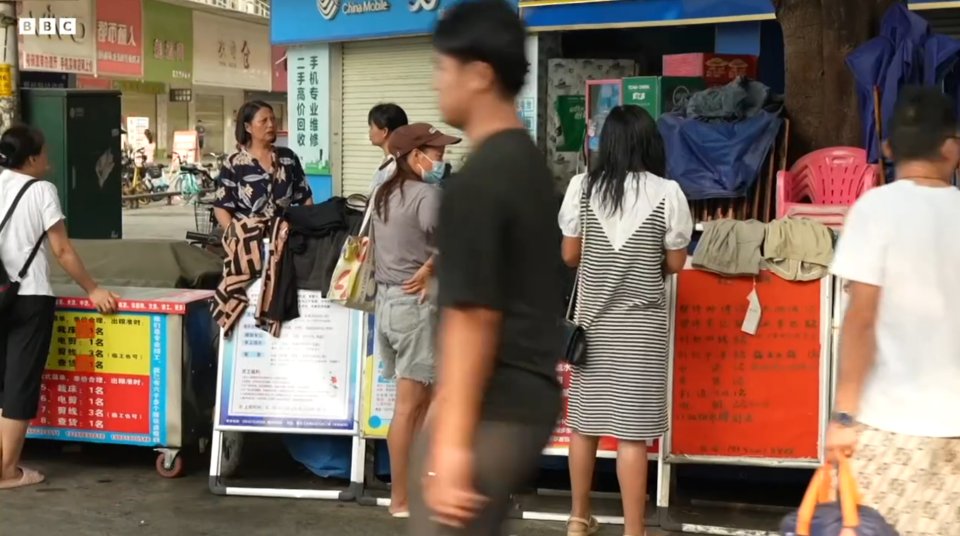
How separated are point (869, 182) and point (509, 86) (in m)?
3.83

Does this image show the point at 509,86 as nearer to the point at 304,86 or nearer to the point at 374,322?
the point at 374,322

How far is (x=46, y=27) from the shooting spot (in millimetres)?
19938

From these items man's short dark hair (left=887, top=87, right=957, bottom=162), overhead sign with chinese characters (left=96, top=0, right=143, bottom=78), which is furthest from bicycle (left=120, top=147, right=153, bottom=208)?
man's short dark hair (left=887, top=87, right=957, bottom=162)

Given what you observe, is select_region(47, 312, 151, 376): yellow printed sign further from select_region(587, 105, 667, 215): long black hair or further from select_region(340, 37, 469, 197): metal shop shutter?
select_region(340, 37, 469, 197): metal shop shutter

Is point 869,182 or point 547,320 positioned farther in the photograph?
point 869,182

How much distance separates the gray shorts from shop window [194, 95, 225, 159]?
27.2 meters

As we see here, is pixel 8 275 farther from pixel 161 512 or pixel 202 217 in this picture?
pixel 202 217

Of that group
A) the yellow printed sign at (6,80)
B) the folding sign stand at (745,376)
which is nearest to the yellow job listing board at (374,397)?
the folding sign stand at (745,376)

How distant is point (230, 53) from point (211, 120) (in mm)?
4320

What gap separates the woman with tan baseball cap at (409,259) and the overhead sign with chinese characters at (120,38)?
19.4 m

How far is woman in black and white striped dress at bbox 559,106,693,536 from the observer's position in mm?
4859

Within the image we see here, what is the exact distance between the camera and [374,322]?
5824 mm

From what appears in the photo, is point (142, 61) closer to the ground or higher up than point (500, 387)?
higher up

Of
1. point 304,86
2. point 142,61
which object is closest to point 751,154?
point 304,86
